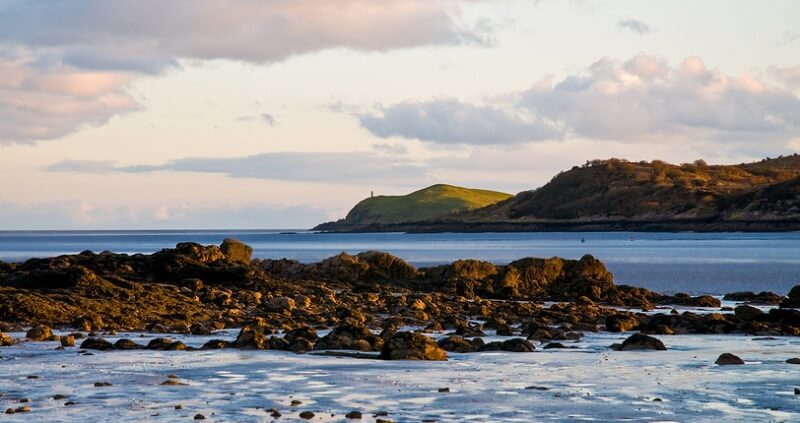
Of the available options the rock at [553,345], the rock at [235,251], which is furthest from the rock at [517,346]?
the rock at [235,251]

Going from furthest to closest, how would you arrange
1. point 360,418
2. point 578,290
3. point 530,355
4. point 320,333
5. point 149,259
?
point 578,290 < point 149,259 < point 320,333 < point 530,355 < point 360,418

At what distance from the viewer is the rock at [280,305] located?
124 ft

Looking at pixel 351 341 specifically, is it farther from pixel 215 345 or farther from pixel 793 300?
pixel 793 300

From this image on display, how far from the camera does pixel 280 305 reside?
38531mm

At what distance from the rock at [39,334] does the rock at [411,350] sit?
9406 millimetres

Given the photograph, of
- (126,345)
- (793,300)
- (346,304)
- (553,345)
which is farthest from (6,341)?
(793,300)

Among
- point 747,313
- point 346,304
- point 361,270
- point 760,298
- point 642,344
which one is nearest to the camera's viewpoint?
point 642,344

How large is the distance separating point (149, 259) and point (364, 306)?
1144 centimetres

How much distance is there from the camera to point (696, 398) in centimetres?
1931

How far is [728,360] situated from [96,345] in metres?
14.7

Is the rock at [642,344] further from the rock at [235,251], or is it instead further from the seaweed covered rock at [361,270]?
the rock at [235,251]

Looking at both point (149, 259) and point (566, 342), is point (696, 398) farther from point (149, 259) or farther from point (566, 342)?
point (149, 259)

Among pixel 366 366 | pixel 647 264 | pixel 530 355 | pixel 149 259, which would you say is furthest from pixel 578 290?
pixel 647 264

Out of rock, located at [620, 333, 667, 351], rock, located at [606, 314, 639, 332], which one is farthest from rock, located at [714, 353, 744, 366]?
rock, located at [606, 314, 639, 332]
